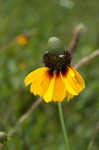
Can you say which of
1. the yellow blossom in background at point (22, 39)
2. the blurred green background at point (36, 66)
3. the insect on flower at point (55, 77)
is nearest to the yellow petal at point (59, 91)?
the insect on flower at point (55, 77)

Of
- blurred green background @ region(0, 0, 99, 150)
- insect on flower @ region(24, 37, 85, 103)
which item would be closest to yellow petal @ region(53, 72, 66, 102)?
insect on flower @ region(24, 37, 85, 103)

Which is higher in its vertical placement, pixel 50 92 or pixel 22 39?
pixel 22 39

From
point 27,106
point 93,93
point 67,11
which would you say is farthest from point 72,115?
point 67,11

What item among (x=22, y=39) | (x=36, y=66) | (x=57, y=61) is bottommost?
(x=57, y=61)

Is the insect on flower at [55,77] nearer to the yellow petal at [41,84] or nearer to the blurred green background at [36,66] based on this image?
the yellow petal at [41,84]

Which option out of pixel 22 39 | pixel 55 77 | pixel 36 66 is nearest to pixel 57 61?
pixel 55 77

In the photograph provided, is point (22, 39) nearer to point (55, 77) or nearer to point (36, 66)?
point (36, 66)

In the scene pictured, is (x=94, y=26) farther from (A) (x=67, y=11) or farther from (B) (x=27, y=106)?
(B) (x=27, y=106)
